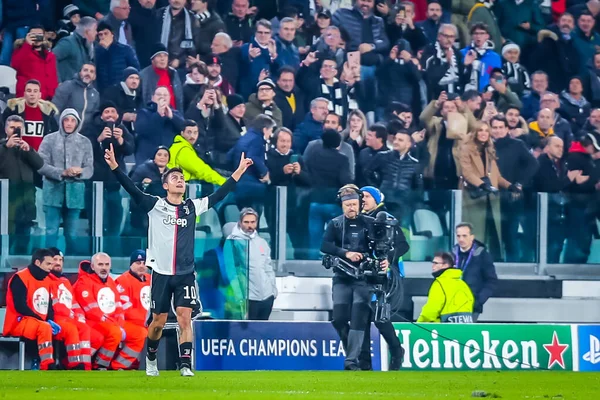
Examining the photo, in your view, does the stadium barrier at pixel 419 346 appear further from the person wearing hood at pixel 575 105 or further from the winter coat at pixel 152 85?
the person wearing hood at pixel 575 105

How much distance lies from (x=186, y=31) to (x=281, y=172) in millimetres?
2604

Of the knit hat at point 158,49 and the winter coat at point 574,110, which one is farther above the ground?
the knit hat at point 158,49

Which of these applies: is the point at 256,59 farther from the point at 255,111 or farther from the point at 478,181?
the point at 478,181

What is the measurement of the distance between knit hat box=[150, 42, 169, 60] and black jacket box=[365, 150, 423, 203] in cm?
314

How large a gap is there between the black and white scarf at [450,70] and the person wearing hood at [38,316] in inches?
290

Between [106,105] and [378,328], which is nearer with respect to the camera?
[378,328]

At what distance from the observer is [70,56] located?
1680 cm

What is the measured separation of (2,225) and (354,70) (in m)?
5.88

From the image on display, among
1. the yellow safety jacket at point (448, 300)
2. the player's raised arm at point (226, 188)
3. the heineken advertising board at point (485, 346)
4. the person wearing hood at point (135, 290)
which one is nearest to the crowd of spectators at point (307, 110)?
the person wearing hood at point (135, 290)

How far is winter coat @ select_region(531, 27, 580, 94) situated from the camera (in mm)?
20125

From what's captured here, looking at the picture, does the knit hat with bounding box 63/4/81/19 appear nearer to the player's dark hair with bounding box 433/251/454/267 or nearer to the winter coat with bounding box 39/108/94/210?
the winter coat with bounding box 39/108/94/210

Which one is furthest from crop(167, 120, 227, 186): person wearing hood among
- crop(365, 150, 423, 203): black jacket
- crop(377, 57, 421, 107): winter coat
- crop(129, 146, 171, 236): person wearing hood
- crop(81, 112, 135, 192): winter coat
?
crop(377, 57, 421, 107): winter coat

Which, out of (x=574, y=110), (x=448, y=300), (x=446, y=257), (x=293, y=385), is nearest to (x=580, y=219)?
(x=574, y=110)

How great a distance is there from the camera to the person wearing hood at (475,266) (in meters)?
16.3
